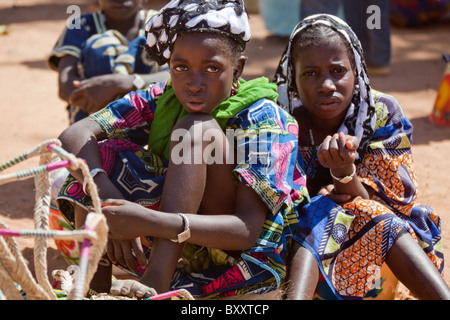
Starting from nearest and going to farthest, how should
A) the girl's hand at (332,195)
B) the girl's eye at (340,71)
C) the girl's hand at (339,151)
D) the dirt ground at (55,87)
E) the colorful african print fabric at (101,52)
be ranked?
the girl's hand at (339,151), the girl's hand at (332,195), the girl's eye at (340,71), the colorful african print fabric at (101,52), the dirt ground at (55,87)

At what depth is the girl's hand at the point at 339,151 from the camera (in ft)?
8.04

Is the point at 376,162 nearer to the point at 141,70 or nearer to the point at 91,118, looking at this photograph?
the point at 91,118

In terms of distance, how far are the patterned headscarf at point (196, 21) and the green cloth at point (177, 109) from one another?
184 mm

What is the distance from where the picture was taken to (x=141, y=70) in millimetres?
Answer: 3748

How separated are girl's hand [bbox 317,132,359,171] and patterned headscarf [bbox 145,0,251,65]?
0.57 m

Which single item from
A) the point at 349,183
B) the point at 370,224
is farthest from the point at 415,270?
the point at 349,183

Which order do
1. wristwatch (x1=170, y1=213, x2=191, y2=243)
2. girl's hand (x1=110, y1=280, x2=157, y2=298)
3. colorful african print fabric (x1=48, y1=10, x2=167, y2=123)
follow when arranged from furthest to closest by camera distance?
colorful african print fabric (x1=48, y1=10, x2=167, y2=123) → wristwatch (x1=170, y1=213, x2=191, y2=243) → girl's hand (x1=110, y1=280, x2=157, y2=298)

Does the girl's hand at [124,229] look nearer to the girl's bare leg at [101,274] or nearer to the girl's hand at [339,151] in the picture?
the girl's bare leg at [101,274]

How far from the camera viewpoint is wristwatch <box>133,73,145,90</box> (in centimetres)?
346

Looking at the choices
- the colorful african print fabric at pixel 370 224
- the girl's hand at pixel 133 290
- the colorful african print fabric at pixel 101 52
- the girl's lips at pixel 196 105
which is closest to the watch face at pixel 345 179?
the colorful african print fabric at pixel 370 224

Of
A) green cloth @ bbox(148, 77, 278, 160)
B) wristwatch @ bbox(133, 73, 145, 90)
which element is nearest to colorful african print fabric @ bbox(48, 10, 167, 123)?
wristwatch @ bbox(133, 73, 145, 90)

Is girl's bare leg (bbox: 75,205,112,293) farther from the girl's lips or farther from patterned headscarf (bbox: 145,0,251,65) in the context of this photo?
patterned headscarf (bbox: 145,0,251,65)
